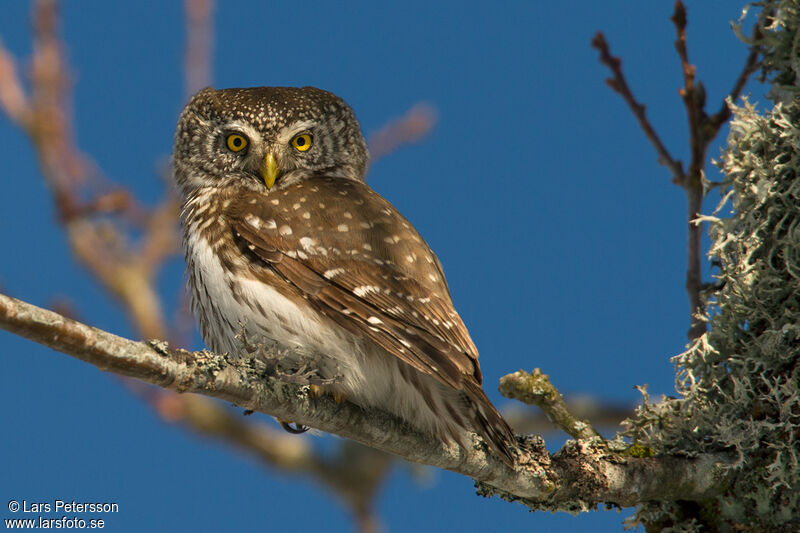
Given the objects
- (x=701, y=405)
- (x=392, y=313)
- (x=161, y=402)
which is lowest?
(x=701, y=405)

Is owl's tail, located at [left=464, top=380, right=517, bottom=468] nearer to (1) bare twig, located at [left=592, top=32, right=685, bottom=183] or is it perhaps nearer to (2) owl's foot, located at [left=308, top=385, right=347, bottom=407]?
(2) owl's foot, located at [left=308, top=385, right=347, bottom=407]

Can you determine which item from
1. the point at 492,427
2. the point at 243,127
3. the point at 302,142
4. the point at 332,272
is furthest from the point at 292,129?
the point at 492,427

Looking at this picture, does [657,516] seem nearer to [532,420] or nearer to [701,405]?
[701,405]

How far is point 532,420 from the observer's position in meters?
5.05

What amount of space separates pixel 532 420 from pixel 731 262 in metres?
2.12

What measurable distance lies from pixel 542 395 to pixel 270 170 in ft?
4.89

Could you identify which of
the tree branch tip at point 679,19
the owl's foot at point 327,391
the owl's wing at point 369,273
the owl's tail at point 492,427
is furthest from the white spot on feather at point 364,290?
the tree branch tip at point 679,19

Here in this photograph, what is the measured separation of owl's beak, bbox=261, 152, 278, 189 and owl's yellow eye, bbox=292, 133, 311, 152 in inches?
8.9

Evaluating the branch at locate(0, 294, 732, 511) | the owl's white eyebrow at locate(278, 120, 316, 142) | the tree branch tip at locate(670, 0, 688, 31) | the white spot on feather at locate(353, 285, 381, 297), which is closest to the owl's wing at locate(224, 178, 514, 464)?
the white spot on feather at locate(353, 285, 381, 297)

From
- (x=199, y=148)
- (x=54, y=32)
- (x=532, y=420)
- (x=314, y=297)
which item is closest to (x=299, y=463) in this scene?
(x=532, y=420)

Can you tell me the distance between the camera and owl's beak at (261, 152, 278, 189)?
389cm

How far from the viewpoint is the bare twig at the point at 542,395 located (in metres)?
3.29

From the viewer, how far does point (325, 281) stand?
3254 millimetres

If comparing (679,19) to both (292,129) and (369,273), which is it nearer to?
(369,273)
